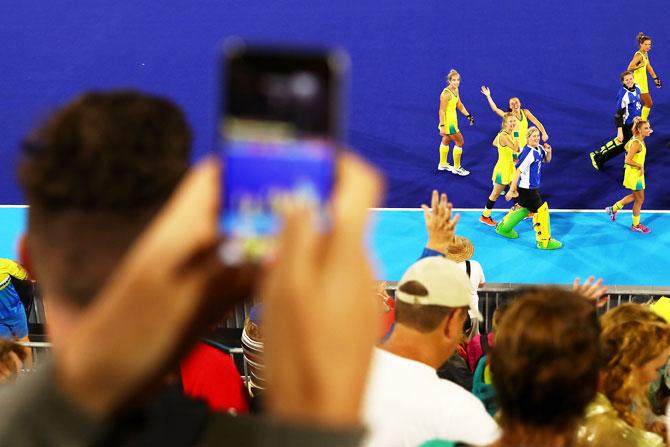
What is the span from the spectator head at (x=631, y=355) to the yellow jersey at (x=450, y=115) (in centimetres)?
746

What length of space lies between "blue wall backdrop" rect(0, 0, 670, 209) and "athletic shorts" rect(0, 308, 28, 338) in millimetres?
5659

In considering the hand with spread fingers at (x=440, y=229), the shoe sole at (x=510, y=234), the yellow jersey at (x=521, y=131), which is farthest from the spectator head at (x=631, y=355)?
the yellow jersey at (x=521, y=131)

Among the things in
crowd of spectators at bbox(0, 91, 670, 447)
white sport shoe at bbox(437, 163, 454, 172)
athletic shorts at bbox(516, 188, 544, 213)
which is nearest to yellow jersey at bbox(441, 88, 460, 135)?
white sport shoe at bbox(437, 163, 454, 172)

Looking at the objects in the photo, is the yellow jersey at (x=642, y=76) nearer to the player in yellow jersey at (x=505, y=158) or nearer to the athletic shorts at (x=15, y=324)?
the player in yellow jersey at (x=505, y=158)

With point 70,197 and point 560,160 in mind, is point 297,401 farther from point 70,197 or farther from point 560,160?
point 560,160

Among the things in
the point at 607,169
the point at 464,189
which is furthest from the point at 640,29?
the point at 464,189

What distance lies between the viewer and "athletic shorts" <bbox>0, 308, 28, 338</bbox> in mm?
5062

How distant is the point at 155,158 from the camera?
3.43ft

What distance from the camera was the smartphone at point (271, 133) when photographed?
2.80ft

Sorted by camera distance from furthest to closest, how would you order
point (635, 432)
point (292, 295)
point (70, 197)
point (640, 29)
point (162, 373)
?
point (640, 29)
point (635, 432)
point (70, 197)
point (162, 373)
point (292, 295)

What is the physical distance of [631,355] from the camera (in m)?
2.88

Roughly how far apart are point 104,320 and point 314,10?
12.5m

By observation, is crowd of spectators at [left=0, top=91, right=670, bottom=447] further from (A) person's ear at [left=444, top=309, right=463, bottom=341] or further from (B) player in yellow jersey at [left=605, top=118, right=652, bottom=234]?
(B) player in yellow jersey at [left=605, top=118, right=652, bottom=234]

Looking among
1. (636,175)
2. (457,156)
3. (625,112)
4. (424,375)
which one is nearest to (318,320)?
(424,375)
